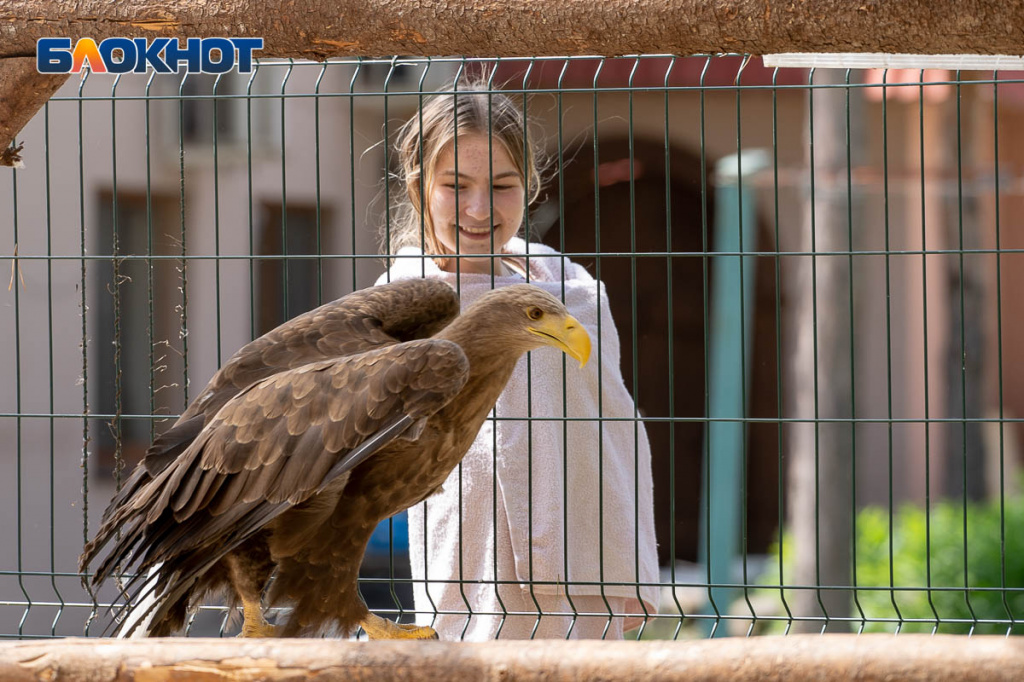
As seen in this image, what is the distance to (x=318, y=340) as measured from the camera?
8.55 feet

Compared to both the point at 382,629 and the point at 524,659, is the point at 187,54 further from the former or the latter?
the point at 524,659

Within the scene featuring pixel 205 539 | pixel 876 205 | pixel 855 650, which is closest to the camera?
pixel 855 650

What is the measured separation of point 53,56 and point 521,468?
161 cm

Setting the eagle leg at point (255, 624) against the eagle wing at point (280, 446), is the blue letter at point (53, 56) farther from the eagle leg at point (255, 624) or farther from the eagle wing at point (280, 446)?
the eagle leg at point (255, 624)

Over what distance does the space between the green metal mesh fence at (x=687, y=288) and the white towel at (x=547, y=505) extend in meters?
1.88

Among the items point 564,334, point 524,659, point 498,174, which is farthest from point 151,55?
point 524,659

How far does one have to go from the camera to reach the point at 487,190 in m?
3.39

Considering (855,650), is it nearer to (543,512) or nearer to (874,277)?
(543,512)

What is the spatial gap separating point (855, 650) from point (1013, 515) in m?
5.69

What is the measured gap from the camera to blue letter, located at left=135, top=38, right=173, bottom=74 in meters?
2.68

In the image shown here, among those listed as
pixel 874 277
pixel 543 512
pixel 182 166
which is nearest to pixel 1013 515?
pixel 874 277

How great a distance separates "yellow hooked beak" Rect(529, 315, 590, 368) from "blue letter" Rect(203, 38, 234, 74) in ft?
3.32

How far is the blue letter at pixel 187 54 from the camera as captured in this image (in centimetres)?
276

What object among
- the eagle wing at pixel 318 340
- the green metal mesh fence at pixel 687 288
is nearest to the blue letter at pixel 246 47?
the eagle wing at pixel 318 340
